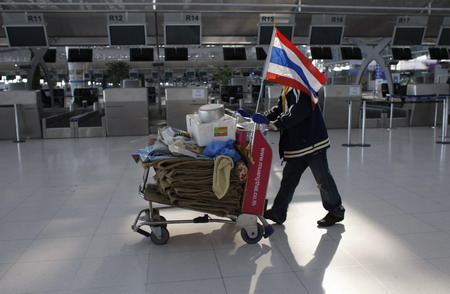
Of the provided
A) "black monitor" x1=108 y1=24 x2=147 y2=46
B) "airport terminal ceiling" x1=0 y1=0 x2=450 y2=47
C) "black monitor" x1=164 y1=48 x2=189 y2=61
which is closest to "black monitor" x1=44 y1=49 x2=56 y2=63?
"airport terminal ceiling" x1=0 y1=0 x2=450 y2=47

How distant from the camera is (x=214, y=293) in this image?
2740 mm

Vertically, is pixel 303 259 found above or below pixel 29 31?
below

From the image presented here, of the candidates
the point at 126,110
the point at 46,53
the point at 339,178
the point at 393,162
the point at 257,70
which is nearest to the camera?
the point at 339,178

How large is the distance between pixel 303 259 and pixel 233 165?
2.95 feet

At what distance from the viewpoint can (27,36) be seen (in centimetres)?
1155

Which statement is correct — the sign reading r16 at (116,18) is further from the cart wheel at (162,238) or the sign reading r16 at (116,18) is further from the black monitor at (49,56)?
the cart wheel at (162,238)

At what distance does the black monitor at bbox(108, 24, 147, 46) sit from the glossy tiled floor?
628 centimetres

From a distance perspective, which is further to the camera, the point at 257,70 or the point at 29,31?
the point at 257,70

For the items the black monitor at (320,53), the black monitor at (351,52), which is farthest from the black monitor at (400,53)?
the black monitor at (320,53)

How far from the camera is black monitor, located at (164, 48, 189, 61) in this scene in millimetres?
15398

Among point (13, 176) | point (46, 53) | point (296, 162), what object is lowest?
point (13, 176)

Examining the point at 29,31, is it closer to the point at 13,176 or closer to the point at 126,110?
the point at 126,110

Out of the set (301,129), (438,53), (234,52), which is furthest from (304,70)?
(438,53)

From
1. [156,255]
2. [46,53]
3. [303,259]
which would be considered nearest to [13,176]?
[156,255]
